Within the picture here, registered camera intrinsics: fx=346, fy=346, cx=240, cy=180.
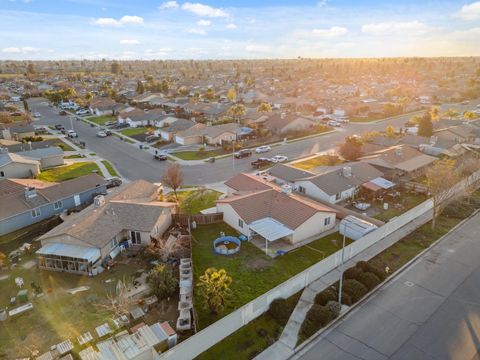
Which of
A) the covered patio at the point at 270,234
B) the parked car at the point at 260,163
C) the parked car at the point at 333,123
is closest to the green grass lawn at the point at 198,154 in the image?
the parked car at the point at 260,163

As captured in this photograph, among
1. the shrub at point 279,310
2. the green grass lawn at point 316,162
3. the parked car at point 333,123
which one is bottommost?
the shrub at point 279,310

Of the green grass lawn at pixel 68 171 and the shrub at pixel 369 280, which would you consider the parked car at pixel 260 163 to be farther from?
the shrub at pixel 369 280

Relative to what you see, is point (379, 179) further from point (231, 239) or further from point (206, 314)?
point (206, 314)

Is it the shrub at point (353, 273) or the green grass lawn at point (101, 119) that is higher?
the green grass lawn at point (101, 119)

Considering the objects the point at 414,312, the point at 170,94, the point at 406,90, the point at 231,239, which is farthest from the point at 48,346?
the point at 406,90

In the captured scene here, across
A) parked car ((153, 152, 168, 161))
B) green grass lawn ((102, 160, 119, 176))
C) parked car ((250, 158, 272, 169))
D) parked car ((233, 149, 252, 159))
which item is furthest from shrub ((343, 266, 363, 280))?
parked car ((153, 152, 168, 161))

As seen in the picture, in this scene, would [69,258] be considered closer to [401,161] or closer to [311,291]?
[311,291]
